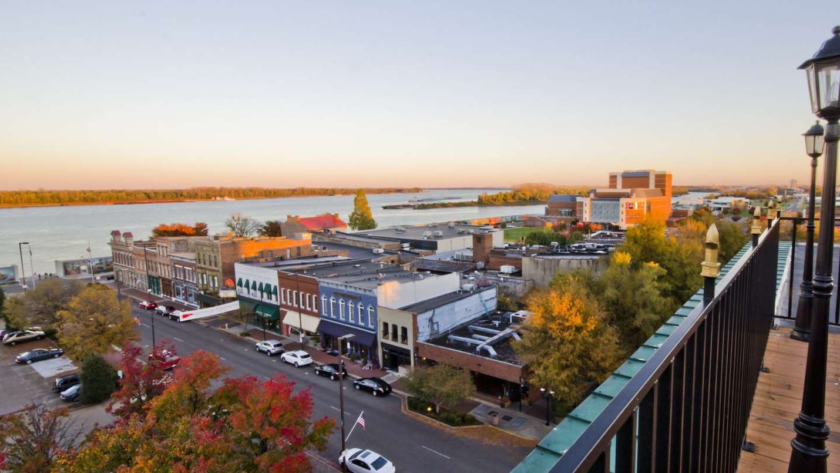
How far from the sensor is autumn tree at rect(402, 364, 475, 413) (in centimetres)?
2133

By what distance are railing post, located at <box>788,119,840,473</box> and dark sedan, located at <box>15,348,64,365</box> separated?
42.4 meters

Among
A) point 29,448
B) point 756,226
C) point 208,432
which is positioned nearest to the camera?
point 756,226

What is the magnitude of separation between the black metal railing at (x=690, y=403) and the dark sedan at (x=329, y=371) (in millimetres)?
24243

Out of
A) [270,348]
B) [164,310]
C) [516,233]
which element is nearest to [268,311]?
[270,348]

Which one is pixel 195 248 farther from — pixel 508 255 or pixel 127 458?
pixel 127 458

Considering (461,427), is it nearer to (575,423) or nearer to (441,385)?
(441,385)

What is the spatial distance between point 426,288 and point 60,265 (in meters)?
64.0

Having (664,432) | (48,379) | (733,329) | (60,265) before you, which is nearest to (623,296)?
(733,329)

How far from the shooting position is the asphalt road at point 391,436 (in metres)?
18.8

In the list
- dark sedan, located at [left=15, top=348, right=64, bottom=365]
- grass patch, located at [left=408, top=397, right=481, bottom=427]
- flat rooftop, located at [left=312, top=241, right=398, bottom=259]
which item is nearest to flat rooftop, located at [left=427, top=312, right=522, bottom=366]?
grass patch, located at [left=408, top=397, right=481, bottom=427]

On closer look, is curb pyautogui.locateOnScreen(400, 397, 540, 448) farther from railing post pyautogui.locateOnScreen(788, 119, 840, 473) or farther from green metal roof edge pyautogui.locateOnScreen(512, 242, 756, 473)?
green metal roof edge pyautogui.locateOnScreen(512, 242, 756, 473)

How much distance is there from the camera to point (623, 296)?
2664cm

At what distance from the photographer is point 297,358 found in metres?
30.3

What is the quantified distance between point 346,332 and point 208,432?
63.0ft
